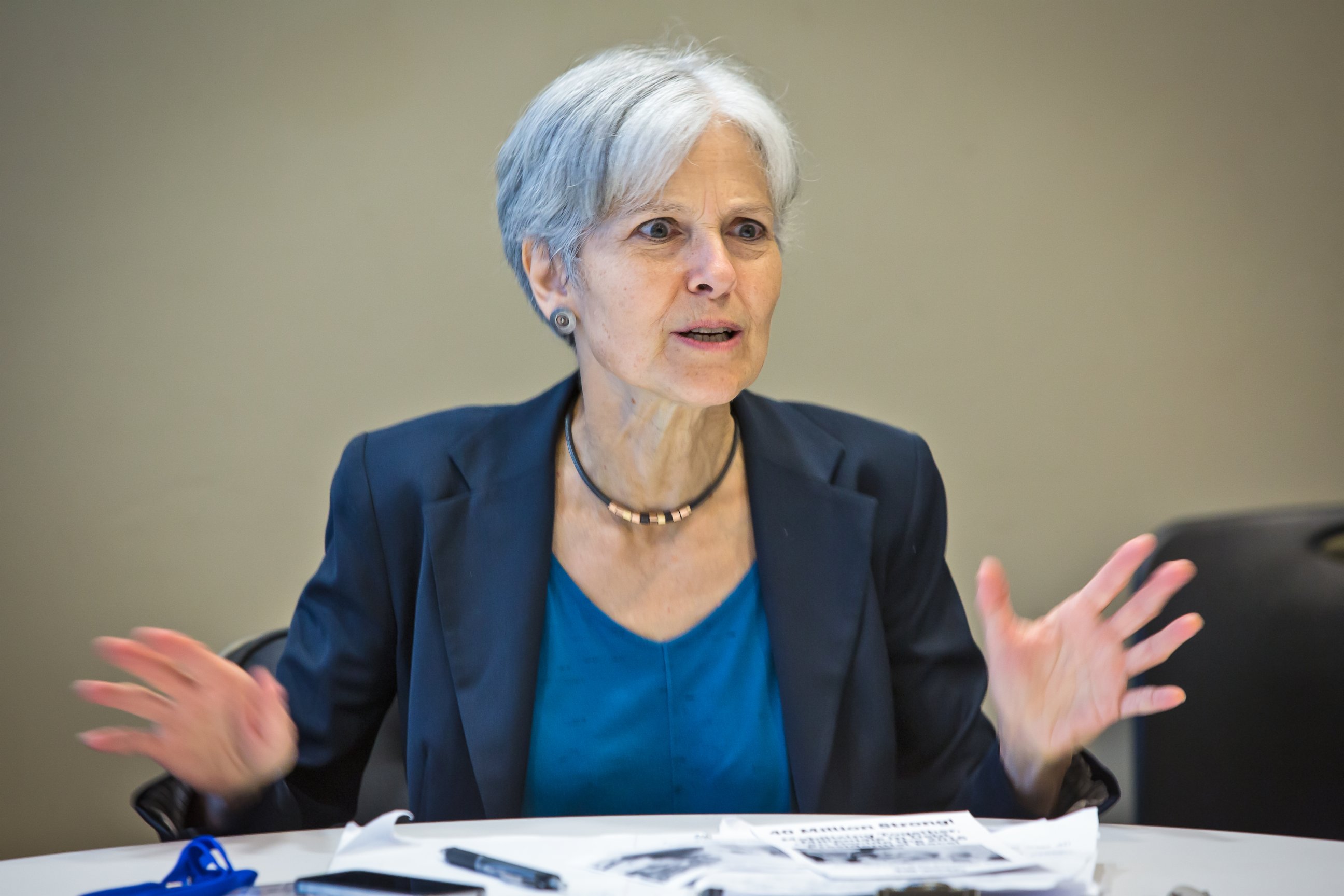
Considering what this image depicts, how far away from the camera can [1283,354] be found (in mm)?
Answer: 2641

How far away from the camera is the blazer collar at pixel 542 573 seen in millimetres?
1387

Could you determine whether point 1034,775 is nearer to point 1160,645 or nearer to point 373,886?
point 1160,645

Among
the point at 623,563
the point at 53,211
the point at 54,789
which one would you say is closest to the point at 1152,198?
the point at 623,563

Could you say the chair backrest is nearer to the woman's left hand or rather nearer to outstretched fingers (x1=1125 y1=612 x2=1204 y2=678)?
the woman's left hand

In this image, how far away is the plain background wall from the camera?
2.30m

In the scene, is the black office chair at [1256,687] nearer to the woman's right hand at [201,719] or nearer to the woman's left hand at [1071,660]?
the woman's left hand at [1071,660]

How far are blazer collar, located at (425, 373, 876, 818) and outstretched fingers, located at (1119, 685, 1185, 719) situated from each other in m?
0.38

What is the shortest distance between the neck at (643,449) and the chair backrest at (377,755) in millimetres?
447

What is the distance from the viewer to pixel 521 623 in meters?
1.44

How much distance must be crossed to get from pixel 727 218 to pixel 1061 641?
66cm

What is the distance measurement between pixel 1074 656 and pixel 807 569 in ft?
1.35

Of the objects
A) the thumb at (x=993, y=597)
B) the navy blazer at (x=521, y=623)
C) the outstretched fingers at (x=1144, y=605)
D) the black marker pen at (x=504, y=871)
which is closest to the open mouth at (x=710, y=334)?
the navy blazer at (x=521, y=623)

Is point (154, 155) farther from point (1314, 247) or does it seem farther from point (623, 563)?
point (1314, 247)

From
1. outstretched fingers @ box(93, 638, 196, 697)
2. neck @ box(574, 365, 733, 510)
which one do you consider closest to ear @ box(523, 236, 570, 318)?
neck @ box(574, 365, 733, 510)
